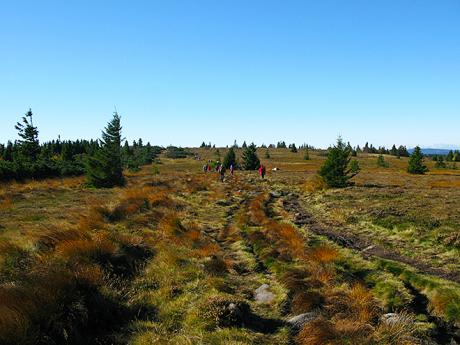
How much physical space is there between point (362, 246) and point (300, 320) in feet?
24.8

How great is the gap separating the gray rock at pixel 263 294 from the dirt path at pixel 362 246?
462 centimetres

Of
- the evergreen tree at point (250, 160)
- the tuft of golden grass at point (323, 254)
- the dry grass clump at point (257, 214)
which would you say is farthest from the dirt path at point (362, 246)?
the evergreen tree at point (250, 160)

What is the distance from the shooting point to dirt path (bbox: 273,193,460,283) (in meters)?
10.8

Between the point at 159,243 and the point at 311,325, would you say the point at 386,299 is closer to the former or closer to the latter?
the point at 311,325

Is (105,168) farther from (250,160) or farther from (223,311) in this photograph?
(250,160)

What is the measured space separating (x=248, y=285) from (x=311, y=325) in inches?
116

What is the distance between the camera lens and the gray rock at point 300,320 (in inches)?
290

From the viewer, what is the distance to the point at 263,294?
29.9 ft

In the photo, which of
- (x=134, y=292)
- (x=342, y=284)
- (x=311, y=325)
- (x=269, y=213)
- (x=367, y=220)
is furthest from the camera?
(x=269, y=213)

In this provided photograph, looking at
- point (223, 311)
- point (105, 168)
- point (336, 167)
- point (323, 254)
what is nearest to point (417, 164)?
point (336, 167)

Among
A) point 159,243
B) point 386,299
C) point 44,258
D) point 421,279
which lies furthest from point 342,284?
point 44,258

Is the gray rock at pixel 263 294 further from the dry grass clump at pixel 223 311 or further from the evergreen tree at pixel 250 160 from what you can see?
the evergreen tree at pixel 250 160

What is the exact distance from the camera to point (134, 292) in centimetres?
839

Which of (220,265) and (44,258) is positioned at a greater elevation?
(44,258)
